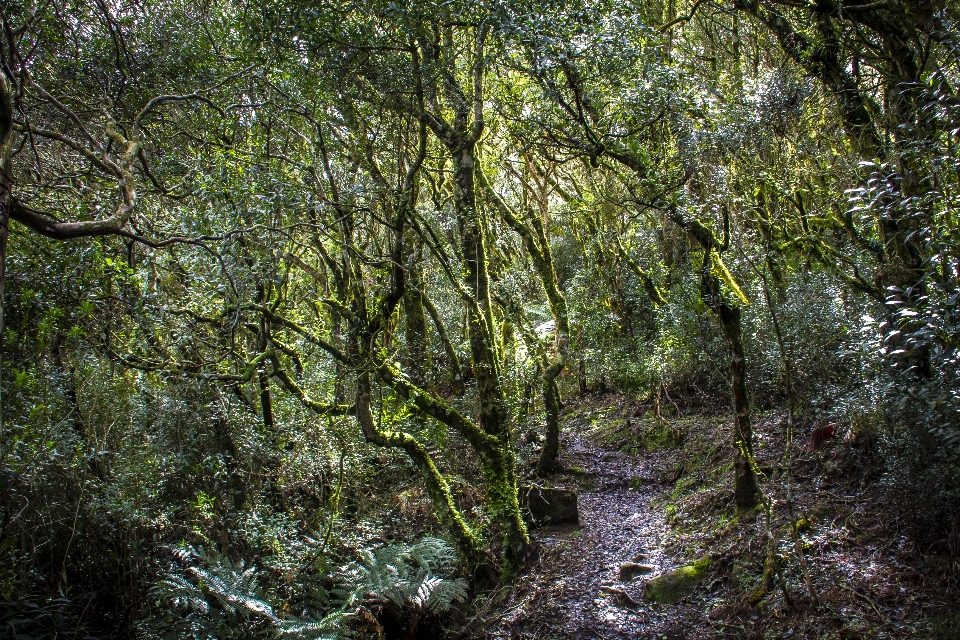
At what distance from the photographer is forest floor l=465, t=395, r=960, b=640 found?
4.77 meters

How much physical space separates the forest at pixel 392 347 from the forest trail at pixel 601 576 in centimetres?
5

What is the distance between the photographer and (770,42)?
9.36 metres

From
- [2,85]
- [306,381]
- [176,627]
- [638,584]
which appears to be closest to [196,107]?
[306,381]

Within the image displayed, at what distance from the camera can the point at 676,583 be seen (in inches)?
245

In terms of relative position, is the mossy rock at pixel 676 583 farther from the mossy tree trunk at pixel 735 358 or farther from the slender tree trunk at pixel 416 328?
the slender tree trunk at pixel 416 328

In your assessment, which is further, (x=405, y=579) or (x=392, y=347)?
(x=392, y=347)

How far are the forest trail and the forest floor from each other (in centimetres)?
2

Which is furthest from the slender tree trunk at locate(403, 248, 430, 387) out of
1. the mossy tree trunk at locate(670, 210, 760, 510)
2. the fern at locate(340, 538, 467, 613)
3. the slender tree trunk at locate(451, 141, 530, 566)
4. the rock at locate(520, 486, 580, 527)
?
the mossy tree trunk at locate(670, 210, 760, 510)

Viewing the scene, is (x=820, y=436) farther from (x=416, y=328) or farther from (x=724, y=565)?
(x=416, y=328)

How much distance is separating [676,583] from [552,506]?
2581 millimetres

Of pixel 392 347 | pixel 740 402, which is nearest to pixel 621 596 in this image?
pixel 740 402

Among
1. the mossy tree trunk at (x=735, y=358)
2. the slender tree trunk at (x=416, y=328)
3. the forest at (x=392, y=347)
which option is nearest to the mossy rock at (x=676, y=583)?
the forest at (x=392, y=347)

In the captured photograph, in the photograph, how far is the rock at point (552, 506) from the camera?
8516 mm

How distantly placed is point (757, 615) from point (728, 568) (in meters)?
0.86
